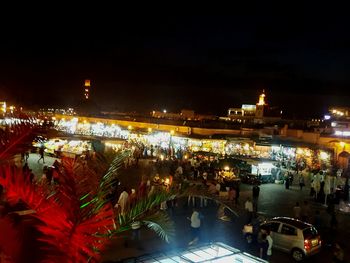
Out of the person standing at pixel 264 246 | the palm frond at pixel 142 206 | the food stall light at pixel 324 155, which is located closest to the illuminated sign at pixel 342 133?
the food stall light at pixel 324 155

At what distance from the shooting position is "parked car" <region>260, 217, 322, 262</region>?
10.9 m

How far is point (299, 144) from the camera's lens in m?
29.9

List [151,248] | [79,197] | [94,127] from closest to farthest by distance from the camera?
[79,197]
[151,248]
[94,127]

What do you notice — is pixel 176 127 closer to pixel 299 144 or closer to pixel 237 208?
pixel 299 144

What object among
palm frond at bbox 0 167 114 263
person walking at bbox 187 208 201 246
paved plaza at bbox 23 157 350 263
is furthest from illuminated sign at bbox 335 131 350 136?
palm frond at bbox 0 167 114 263

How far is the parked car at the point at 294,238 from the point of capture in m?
10.9

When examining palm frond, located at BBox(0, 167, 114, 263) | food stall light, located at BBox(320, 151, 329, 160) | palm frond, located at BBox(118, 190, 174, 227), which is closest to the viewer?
palm frond, located at BBox(0, 167, 114, 263)

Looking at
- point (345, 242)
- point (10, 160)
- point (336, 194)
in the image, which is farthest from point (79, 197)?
point (336, 194)

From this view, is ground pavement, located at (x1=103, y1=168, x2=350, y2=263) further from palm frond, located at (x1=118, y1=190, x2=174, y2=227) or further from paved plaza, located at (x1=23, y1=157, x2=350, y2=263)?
palm frond, located at (x1=118, y1=190, x2=174, y2=227)

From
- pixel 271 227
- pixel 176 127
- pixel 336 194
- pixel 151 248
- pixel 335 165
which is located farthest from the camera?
pixel 176 127

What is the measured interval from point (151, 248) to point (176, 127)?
25.6m

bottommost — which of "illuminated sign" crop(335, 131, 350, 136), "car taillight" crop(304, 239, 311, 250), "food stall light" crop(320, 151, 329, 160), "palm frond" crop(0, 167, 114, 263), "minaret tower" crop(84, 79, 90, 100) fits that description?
"car taillight" crop(304, 239, 311, 250)

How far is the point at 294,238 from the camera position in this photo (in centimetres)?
1103

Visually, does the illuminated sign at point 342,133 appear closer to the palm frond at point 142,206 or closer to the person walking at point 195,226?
the person walking at point 195,226
